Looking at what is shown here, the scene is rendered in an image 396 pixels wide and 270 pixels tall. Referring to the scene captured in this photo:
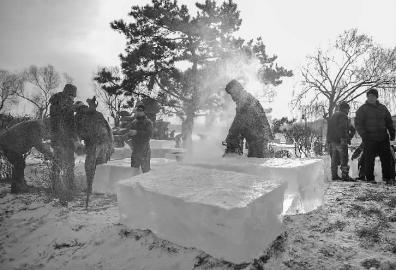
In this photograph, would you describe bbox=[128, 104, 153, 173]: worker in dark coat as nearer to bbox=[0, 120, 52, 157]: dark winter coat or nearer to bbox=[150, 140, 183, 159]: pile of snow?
bbox=[0, 120, 52, 157]: dark winter coat

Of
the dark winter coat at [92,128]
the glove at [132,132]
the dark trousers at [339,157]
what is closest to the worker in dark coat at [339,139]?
the dark trousers at [339,157]

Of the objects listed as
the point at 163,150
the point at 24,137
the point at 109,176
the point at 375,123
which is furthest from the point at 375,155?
the point at 163,150

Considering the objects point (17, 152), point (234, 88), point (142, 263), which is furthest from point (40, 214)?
point (234, 88)

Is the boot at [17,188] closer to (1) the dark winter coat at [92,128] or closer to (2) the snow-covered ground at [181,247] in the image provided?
(2) the snow-covered ground at [181,247]

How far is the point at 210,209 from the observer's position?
1.78 meters

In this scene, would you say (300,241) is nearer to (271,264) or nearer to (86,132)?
(271,264)

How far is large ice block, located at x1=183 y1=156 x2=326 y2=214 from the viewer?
2.57m

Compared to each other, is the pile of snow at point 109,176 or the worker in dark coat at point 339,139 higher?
the worker in dark coat at point 339,139

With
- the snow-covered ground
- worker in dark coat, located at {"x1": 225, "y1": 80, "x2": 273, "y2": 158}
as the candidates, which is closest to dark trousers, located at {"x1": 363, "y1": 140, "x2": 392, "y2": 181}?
the snow-covered ground

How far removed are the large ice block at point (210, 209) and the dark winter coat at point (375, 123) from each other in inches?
143

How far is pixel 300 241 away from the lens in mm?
2094

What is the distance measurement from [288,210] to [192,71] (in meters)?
13.7

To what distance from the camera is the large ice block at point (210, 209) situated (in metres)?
1.74

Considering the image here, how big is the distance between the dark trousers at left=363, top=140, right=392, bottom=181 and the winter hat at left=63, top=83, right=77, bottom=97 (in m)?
5.29
